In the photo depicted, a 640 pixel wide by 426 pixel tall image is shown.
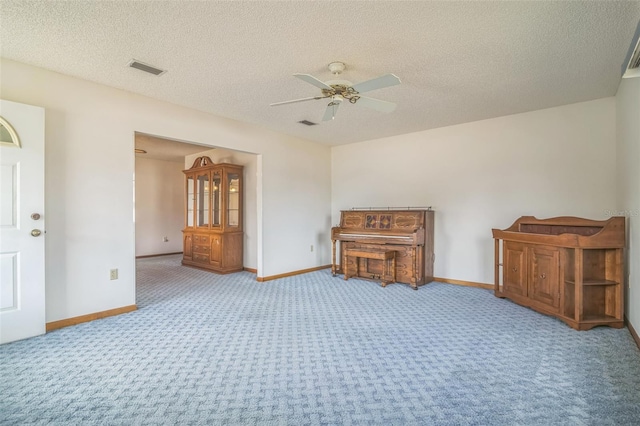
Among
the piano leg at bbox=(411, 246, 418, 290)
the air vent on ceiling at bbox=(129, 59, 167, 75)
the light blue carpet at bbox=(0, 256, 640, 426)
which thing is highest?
the air vent on ceiling at bbox=(129, 59, 167, 75)

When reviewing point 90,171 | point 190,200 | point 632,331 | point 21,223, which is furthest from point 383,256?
point 190,200

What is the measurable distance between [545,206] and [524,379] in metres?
2.92

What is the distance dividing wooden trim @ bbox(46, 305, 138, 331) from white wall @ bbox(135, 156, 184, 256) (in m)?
4.93

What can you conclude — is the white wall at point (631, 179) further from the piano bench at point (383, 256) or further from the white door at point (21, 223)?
the white door at point (21, 223)

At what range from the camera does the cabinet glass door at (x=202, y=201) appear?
6.45 metres

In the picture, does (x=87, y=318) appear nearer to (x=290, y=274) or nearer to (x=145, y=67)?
(x=145, y=67)

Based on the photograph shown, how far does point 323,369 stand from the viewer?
2316 mm

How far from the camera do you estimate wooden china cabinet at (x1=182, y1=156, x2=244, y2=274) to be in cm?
601

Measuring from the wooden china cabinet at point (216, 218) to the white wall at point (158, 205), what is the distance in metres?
2.14

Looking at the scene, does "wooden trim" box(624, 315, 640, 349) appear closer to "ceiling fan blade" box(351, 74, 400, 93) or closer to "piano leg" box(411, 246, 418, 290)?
"piano leg" box(411, 246, 418, 290)

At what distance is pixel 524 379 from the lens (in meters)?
2.16

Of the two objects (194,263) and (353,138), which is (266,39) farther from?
(194,263)

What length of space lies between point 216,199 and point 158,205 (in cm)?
309

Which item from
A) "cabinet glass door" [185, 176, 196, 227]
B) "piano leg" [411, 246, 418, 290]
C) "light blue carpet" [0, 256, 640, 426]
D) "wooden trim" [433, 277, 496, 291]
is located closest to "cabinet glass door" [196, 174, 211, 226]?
"cabinet glass door" [185, 176, 196, 227]
